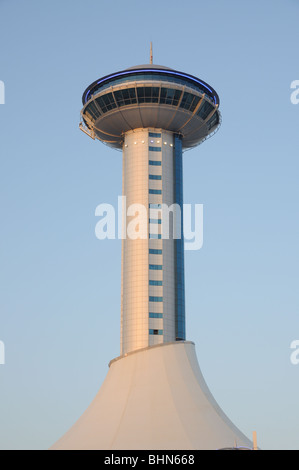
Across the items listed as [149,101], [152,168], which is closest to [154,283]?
[152,168]

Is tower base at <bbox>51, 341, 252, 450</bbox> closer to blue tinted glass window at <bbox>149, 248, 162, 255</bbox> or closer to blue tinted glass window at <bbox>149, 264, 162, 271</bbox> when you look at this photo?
blue tinted glass window at <bbox>149, 264, 162, 271</bbox>

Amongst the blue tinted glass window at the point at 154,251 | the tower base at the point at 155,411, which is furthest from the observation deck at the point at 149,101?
the tower base at the point at 155,411

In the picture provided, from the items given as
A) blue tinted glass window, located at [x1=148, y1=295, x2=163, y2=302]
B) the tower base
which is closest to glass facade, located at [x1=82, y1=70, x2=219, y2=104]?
blue tinted glass window, located at [x1=148, y1=295, x2=163, y2=302]

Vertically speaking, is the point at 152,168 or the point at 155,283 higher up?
the point at 152,168

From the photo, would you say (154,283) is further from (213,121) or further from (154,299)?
(213,121)
